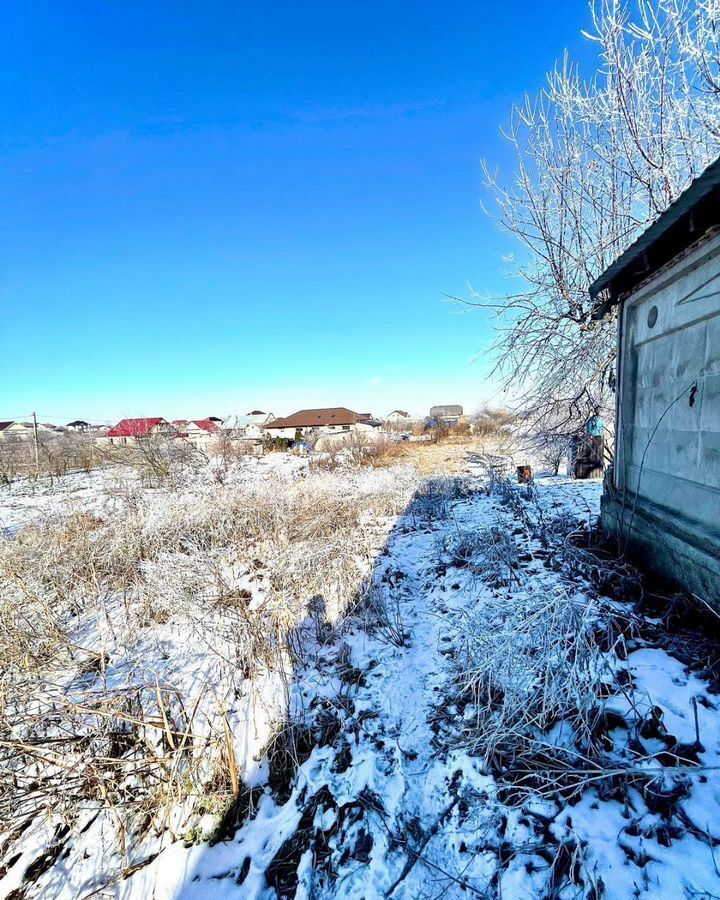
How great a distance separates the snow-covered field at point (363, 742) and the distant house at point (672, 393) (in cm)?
56

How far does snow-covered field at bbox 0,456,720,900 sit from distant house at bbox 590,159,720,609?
0.56 m

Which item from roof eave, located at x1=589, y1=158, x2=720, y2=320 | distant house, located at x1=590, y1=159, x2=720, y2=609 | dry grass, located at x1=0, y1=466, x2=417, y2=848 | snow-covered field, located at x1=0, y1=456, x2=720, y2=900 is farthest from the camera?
distant house, located at x1=590, y1=159, x2=720, y2=609

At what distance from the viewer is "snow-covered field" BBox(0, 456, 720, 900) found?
66.2 inches

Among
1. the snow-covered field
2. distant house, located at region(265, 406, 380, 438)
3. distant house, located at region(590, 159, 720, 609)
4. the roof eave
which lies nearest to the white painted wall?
distant house, located at region(590, 159, 720, 609)

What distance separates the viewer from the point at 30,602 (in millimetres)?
3932

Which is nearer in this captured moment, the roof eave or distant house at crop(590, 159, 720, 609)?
the roof eave

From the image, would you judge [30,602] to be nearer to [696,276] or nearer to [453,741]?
[453,741]

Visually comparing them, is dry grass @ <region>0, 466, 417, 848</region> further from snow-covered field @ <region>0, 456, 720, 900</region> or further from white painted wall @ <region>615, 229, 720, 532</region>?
white painted wall @ <region>615, 229, 720, 532</region>

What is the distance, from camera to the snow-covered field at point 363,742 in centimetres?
168

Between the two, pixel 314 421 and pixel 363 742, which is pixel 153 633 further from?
pixel 314 421

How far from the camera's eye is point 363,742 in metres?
2.42

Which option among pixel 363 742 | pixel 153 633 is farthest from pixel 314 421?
pixel 363 742

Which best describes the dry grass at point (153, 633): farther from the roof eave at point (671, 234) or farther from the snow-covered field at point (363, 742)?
the roof eave at point (671, 234)

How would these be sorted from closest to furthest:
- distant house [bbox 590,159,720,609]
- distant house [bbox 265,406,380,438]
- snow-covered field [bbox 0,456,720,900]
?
snow-covered field [bbox 0,456,720,900]
distant house [bbox 590,159,720,609]
distant house [bbox 265,406,380,438]
